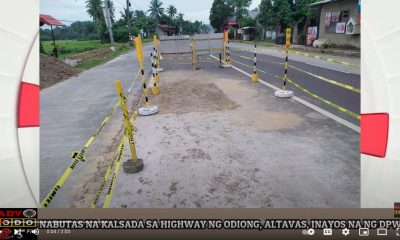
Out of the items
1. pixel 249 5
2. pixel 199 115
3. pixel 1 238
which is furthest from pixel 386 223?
pixel 249 5

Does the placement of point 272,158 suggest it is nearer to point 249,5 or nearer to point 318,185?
point 318,185

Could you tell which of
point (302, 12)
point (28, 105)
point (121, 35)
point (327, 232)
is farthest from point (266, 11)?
point (28, 105)

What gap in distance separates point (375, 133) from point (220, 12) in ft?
248

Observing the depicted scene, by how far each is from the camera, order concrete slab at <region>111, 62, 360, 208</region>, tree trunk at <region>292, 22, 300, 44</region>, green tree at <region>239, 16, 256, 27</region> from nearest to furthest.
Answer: concrete slab at <region>111, 62, 360, 208</region>
tree trunk at <region>292, 22, 300, 44</region>
green tree at <region>239, 16, 256, 27</region>

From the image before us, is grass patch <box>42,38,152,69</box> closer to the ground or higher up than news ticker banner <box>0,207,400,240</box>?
higher up

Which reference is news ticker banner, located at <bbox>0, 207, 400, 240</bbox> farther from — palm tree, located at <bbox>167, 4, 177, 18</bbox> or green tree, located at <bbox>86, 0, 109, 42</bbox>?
palm tree, located at <bbox>167, 4, 177, 18</bbox>

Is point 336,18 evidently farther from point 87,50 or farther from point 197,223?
point 87,50

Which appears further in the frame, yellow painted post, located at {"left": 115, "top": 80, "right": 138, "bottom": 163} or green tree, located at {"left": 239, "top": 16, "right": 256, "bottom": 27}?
green tree, located at {"left": 239, "top": 16, "right": 256, "bottom": 27}

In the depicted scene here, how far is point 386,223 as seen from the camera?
167 cm

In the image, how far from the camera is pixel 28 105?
1.53 meters

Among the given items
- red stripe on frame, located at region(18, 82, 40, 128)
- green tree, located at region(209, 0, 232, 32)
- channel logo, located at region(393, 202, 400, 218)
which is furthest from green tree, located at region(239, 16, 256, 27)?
red stripe on frame, located at region(18, 82, 40, 128)

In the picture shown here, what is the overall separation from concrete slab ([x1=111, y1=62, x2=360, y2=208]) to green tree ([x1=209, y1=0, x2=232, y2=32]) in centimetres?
6961

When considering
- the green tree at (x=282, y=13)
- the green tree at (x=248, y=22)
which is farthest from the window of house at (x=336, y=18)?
the green tree at (x=248, y=22)

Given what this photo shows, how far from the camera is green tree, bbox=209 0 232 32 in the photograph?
230ft
